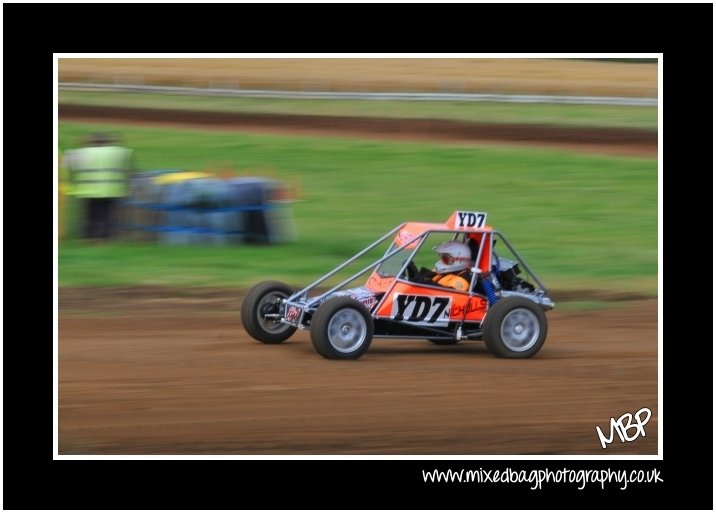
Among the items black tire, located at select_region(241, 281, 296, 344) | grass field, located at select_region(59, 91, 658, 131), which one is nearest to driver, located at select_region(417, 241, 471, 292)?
black tire, located at select_region(241, 281, 296, 344)

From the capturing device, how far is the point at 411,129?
24078 mm

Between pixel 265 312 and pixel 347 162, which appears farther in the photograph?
pixel 347 162

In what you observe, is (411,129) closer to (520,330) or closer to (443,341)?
(443,341)

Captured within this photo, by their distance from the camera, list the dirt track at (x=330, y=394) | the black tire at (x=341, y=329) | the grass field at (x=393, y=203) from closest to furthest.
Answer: the dirt track at (x=330, y=394) < the black tire at (x=341, y=329) < the grass field at (x=393, y=203)

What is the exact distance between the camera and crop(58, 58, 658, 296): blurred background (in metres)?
16.5

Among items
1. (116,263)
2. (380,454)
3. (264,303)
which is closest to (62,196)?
(116,263)

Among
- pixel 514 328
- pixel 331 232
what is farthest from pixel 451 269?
pixel 331 232

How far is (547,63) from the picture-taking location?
25.9 metres

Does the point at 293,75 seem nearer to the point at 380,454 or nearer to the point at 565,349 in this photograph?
the point at 565,349

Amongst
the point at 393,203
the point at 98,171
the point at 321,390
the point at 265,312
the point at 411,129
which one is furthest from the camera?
the point at 411,129

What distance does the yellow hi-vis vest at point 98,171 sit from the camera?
16.0m

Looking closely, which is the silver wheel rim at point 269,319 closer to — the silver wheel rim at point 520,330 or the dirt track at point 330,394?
the dirt track at point 330,394

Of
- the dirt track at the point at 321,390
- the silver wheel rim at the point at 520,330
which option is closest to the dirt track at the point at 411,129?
the dirt track at the point at 321,390

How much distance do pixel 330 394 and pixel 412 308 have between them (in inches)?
70.8
